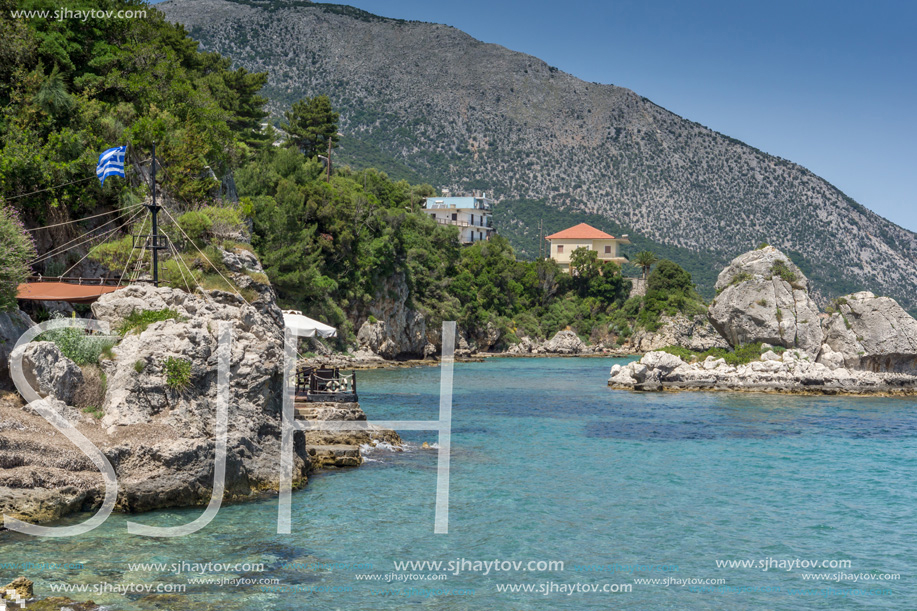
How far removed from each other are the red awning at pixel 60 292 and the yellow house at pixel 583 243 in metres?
84.3

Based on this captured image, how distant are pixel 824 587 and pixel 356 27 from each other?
8166 inches

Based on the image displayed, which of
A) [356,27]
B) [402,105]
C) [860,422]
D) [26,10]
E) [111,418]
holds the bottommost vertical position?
[860,422]

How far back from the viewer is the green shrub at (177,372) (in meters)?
13.7

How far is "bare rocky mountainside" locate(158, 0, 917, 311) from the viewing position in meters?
136

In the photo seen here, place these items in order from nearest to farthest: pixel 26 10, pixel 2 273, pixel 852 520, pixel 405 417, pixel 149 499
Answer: pixel 149 499
pixel 2 273
pixel 852 520
pixel 26 10
pixel 405 417

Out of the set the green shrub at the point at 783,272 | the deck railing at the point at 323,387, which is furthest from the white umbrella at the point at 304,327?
the green shrub at the point at 783,272

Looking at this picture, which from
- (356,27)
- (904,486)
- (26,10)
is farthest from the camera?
(356,27)

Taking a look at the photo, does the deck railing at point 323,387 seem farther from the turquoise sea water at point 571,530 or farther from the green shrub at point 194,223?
the green shrub at point 194,223

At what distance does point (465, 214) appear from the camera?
101m

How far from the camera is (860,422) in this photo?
3108 cm

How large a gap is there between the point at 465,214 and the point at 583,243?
16673 millimetres

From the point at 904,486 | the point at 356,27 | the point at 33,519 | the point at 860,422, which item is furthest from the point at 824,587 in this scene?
the point at 356,27

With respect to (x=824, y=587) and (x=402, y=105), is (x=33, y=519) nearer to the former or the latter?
(x=824, y=587)
